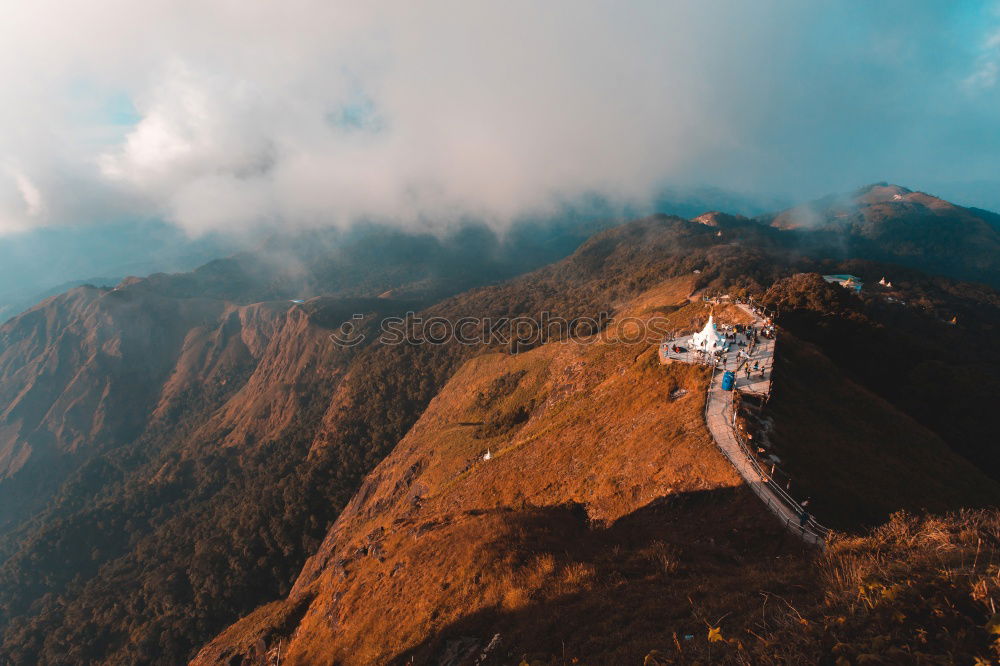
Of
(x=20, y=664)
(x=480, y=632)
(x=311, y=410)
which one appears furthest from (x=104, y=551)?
(x=480, y=632)

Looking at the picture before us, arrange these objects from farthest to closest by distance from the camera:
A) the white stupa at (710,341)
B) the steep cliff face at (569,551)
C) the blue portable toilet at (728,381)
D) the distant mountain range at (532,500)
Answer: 1. the white stupa at (710,341)
2. the blue portable toilet at (728,381)
3. the steep cliff face at (569,551)
4. the distant mountain range at (532,500)

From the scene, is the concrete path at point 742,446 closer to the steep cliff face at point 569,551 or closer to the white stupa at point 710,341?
the steep cliff face at point 569,551

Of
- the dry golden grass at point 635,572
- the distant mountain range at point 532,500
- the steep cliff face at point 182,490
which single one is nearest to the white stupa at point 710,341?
the dry golden grass at point 635,572

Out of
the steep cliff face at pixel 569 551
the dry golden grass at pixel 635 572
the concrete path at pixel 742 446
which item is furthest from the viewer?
the concrete path at pixel 742 446

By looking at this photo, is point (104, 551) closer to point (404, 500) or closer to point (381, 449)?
point (381, 449)

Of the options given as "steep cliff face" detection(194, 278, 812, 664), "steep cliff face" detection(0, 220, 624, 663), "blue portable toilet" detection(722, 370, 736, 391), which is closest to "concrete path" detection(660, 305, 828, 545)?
"blue portable toilet" detection(722, 370, 736, 391)

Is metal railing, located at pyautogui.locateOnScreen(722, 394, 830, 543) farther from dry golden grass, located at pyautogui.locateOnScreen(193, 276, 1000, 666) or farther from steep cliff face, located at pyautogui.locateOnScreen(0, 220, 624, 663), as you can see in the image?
steep cliff face, located at pyautogui.locateOnScreen(0, 220, 624, 663)
